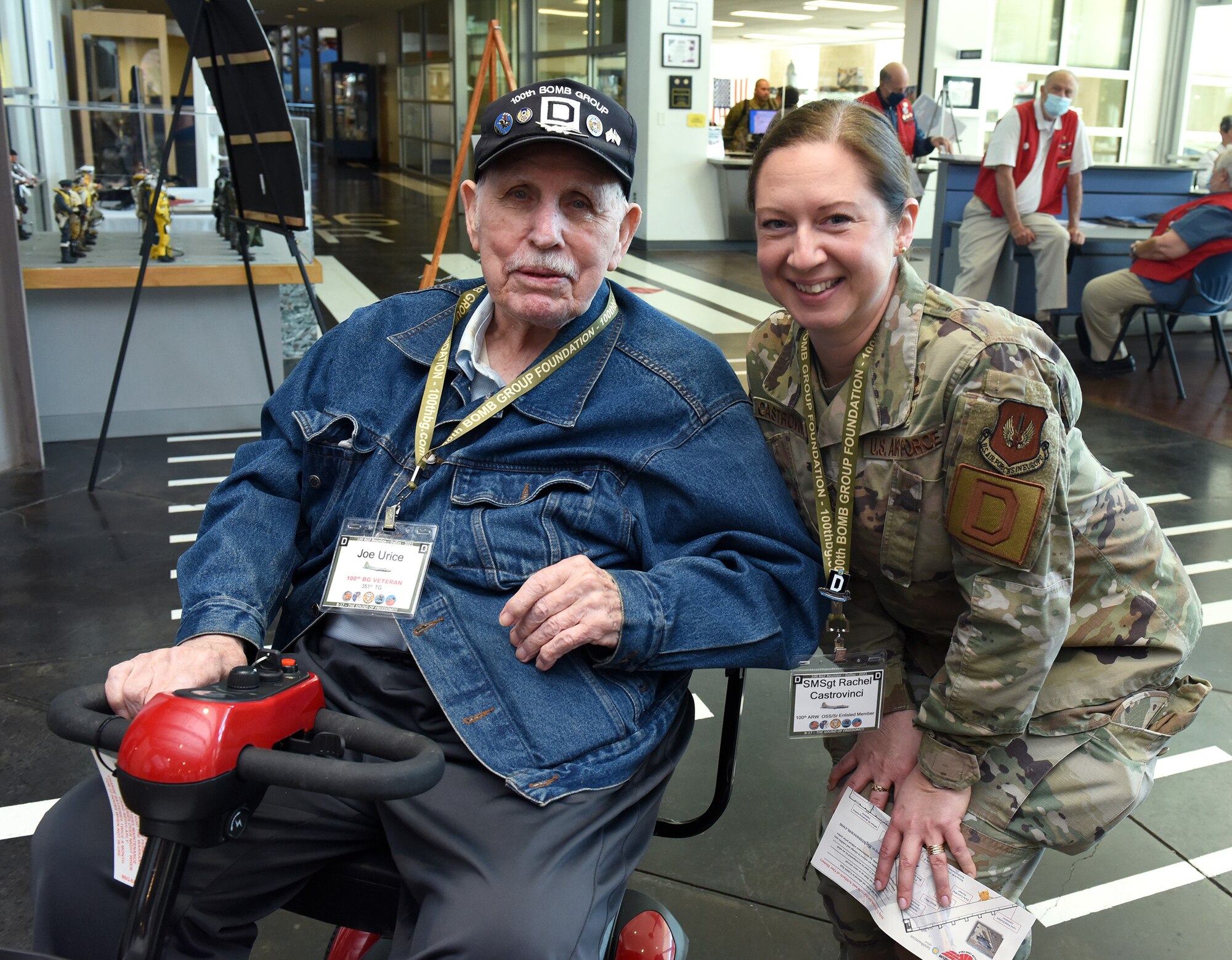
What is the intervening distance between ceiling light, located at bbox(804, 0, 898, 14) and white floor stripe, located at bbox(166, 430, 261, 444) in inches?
584

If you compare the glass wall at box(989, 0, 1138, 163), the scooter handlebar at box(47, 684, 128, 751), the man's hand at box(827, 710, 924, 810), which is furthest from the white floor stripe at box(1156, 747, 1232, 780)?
the glass wall at box(989, 0, 1138, 163)

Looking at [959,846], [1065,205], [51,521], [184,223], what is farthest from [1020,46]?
[959,846]

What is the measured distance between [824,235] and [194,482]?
3206 millimetres

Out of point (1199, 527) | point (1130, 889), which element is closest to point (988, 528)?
point (1130, 889)

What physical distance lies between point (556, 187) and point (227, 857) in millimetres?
904

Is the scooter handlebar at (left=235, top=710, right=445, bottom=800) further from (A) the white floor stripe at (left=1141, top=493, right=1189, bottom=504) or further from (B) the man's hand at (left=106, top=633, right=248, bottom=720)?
(A) the white floor stripe at (left=1141, top=493, right=1189, bottom=504)

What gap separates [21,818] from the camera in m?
1.98

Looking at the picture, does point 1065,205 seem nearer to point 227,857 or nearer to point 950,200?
point 950,200

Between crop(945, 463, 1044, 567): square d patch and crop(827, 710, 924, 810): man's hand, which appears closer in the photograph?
crop(945, 463, 1044, 567): square d patch

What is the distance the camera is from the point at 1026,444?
3.83 ft

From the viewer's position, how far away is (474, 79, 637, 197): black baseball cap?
1306 millimetres

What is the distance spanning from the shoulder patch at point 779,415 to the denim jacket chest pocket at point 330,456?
0.53m

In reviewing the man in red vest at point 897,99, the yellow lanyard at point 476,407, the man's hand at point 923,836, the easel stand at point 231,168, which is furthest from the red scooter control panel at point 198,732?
the man in red vest at point 897,99

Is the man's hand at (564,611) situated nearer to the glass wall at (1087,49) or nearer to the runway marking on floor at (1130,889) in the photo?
the runway marking on floor at (1130,889)
